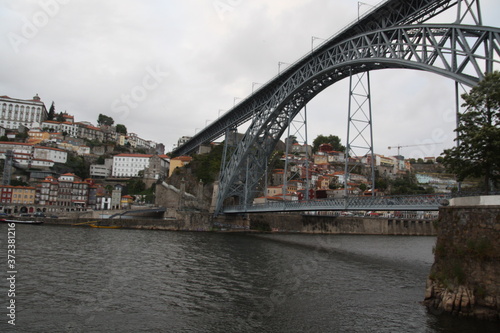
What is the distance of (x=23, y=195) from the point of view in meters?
51.2

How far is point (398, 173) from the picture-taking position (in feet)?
311

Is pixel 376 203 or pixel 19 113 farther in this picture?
pixel 19 113

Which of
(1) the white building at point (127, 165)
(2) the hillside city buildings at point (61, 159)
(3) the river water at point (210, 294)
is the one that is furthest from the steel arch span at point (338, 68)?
(1) the white building at point (127, 165)

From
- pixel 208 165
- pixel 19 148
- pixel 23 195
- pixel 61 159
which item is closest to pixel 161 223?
pixel 208 165

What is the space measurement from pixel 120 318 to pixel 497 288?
31.9ft

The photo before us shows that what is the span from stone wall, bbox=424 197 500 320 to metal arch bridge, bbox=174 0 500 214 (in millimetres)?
6442

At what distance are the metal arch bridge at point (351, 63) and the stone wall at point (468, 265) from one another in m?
6.44

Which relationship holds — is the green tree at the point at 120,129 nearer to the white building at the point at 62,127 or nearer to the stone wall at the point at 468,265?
the white building at the point at 62,127

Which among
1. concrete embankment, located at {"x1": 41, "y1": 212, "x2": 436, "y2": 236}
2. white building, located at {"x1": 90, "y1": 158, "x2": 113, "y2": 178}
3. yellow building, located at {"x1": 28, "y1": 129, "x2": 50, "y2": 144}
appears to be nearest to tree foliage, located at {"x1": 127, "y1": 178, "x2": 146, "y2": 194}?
white building, located at {"x1": 90, "y1": 158, "x2": 113, "y2": 178}

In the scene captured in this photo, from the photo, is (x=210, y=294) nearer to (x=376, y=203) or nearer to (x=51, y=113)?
(x=376, y=203)

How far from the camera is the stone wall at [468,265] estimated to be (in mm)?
9945

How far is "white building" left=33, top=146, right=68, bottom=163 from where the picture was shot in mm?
69438

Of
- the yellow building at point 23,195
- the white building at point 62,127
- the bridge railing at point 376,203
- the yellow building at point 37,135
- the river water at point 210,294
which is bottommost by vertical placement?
the river water at point 210,294

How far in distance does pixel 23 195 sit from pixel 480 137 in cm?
5402
